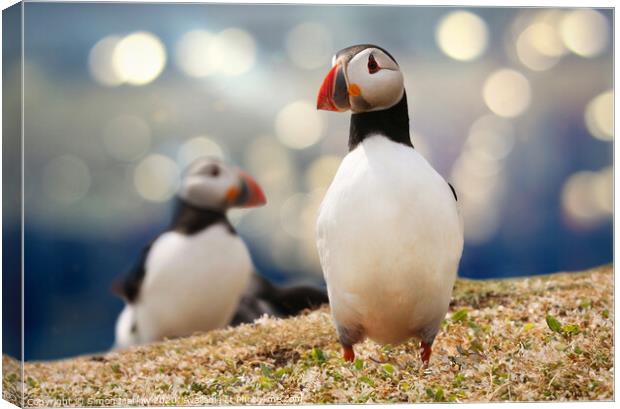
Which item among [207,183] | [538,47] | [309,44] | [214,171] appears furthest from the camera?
[207,183]

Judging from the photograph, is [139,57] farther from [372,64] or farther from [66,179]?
[372,64]

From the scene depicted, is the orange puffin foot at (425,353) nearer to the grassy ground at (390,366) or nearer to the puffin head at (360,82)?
the grassy ground at (390,366)

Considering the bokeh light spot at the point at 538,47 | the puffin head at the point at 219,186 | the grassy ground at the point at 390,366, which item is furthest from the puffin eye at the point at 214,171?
the bokeh light spot at the point at 538,47

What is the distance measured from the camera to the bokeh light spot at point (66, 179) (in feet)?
16.6

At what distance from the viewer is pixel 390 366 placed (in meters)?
4.95

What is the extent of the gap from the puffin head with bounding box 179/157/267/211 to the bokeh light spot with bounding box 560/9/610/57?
1.87m

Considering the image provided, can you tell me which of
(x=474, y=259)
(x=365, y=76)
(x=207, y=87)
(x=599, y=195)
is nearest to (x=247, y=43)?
(x=207, y=87)

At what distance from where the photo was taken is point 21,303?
16.4 feet

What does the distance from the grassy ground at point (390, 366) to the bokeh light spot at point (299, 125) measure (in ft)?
3.09

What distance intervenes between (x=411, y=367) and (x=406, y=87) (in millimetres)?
1464

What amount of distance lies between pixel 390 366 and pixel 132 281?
1.56m

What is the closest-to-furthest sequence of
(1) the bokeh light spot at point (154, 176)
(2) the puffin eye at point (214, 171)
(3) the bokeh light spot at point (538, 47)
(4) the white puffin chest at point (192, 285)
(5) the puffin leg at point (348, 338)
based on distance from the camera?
(5) the puffin leg at point (348, 338) → (1) the bokeh light spot at point (154, 176) → (3) the bokeh light spot at point (538, 47) → (2) the puffin eye at point (214, 171) → (4) the white puffin chest at point (192, 285)

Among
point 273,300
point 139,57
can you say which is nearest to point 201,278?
point 273,300

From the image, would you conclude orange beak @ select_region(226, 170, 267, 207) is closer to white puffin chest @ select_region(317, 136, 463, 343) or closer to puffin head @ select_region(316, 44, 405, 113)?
white puffin chest @ select_region(317, 136, 463, 343)
